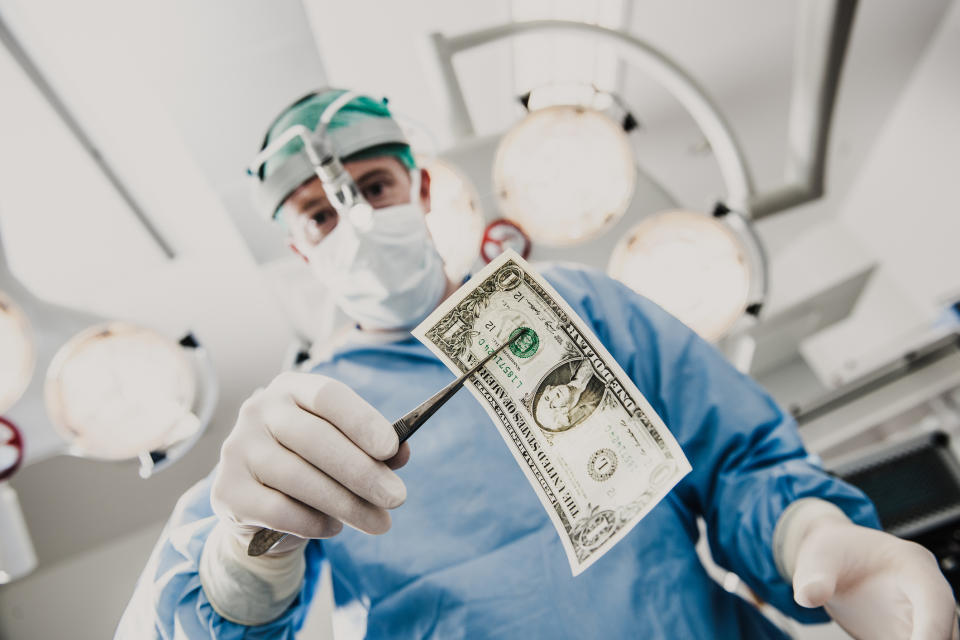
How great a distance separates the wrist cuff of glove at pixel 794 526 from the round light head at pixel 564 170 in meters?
0.77

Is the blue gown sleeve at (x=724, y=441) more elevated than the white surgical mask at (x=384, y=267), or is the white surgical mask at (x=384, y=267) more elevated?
the white surgical mask at (x=384, y=267)

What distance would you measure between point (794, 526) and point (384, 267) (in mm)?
774

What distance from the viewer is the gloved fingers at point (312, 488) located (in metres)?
0.60

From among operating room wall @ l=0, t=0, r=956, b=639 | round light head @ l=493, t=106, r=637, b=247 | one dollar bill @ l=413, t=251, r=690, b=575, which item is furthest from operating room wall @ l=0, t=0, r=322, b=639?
one dollar bill @ l=413, t=251, r=690, b=575

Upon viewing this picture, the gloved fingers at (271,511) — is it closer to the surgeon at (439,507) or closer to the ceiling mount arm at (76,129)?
the surgeon at (439,507)

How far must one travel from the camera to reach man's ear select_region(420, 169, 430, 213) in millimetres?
1025

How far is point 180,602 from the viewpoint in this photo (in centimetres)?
69

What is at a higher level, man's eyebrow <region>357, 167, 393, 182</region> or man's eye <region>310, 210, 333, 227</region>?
man's eyebrow <region>357, 167, 393, 182</region>

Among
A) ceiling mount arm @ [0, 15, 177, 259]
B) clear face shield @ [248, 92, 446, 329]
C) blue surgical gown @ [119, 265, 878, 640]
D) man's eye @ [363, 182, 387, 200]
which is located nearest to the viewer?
blue surgical gown @ [119, 265, 878, 640]

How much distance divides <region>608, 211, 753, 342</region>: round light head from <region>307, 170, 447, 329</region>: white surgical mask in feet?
2.05

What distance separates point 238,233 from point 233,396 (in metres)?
0.54

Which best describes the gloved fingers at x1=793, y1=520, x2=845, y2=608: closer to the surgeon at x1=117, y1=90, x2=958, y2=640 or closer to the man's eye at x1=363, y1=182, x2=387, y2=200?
the surgeon at x1=117, y1=90, x2=958, y2=640

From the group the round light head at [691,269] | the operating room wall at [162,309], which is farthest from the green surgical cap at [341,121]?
the round light head at [691,269]

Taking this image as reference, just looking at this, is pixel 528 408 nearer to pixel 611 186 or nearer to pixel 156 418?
pixel 611 186
